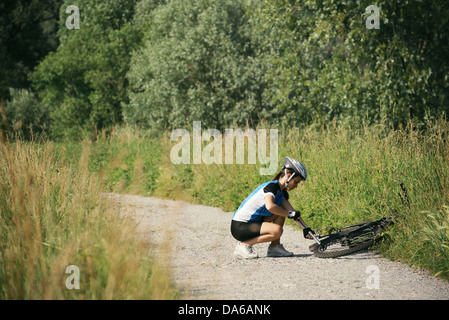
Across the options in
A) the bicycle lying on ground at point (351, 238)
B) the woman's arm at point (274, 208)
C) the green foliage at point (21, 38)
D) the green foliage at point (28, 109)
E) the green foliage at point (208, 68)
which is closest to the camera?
the woman's arm at point (274, 208)

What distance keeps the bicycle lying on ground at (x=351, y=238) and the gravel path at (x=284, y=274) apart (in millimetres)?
105

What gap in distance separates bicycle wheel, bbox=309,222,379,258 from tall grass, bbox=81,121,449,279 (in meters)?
0.23

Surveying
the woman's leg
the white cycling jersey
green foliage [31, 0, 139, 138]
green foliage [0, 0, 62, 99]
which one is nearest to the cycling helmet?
the white cycling jersey

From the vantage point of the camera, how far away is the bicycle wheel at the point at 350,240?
7.26 metres

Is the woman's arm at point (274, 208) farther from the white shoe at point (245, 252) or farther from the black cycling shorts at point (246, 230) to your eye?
the white shoe at point (245, 252)

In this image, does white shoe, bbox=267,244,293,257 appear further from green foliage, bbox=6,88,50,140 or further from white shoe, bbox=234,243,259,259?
green foliage, bbox=6,88,50,140

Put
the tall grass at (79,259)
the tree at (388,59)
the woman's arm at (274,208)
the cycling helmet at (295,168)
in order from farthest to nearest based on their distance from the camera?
the tree at (388,59) < the cycling helmet at (295,168) < the woman's arm at (274,208) < the tall grass at (79,259)

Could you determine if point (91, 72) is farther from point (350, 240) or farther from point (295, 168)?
point (350, 240)

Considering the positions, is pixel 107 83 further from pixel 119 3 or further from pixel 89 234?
pixel 89 234

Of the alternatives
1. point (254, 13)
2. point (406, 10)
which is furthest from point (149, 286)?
point (254, 13)

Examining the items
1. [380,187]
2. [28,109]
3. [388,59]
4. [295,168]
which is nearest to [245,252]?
[295,168]

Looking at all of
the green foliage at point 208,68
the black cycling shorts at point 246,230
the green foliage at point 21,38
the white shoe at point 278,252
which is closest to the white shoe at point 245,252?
the black cycling shorts at point 246,230

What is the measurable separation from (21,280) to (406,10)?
11908 millimetres
